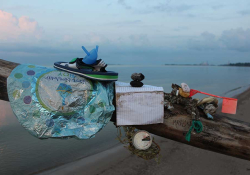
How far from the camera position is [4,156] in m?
5.87

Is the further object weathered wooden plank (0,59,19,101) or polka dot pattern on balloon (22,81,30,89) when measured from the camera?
weathered wooden plank (0,59,19,101)

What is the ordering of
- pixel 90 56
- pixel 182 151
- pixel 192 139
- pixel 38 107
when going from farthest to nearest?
pixel 182 151, pixel 192 139, pixel 90 56, pixel 38 107

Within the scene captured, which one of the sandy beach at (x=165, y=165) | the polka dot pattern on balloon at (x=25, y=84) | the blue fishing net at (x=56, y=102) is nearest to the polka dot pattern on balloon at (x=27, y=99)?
the blue fishing net at (x=56, y=102)

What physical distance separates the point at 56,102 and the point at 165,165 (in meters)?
4.07

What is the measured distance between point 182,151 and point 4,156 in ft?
18.1

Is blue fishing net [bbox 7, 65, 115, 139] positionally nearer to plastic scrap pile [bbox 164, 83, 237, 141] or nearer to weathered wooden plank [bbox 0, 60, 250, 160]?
weathered wooden plank [bbox 0, 60, 250, 160]

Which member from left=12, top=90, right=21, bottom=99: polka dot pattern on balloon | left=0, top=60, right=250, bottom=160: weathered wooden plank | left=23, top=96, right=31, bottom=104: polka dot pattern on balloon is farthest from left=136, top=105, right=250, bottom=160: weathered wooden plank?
left=12, top=90, right=21, bottom=99: polka dot pattern on balloon

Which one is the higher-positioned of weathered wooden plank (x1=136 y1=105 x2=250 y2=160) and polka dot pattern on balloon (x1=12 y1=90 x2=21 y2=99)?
polka dot pattern on balloon (x1=12 y1=90 x2=21 y2=99)

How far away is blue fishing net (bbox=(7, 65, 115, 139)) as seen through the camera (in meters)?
2.07

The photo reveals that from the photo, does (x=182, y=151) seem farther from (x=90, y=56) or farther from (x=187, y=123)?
(x=90, y=56)

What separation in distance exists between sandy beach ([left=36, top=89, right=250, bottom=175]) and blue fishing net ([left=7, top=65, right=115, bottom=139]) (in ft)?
10.5

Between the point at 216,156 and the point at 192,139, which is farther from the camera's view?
the point at 216,156

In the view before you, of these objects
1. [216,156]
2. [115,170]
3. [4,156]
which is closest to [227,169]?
[216,156]

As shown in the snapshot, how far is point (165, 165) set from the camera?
5188 millimetres
